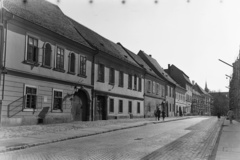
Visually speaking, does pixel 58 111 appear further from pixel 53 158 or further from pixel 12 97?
pixel 53 158

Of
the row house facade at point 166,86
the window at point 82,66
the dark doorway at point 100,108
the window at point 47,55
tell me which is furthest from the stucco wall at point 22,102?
the row house facade at point 166,86

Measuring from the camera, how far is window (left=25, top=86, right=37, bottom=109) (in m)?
19.1

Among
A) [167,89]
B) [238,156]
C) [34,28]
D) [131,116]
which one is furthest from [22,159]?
[167,89]

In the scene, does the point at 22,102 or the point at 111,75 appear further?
the point at 111,75

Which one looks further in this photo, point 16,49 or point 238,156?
point 16,49

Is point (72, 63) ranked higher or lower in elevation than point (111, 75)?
higher

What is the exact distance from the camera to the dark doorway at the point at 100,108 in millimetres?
28781

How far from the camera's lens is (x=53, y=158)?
28.4 ft

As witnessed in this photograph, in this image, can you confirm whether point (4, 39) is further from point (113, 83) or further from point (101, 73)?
point (113, 83)

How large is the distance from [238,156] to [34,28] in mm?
16005

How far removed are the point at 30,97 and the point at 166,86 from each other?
39.4 meters

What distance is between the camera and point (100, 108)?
29.6 m

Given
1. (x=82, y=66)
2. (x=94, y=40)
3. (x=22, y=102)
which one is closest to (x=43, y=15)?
(x=82, y=66)

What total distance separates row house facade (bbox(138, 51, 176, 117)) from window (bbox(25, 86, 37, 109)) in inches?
1348
